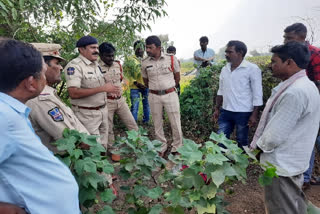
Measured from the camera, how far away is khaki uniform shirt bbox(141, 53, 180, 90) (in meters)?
3.91

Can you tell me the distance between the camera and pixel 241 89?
3252 mm

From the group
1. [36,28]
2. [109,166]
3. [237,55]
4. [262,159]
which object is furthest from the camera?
[36,28]

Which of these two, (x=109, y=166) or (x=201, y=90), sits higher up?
(x=109, y=166)

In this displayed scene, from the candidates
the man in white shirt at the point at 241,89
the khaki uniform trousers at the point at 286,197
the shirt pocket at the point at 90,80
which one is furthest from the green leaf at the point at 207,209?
the shirt pocket at the point at 90,80

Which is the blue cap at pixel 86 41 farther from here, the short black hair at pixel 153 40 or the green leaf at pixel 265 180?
the green leaf at pixel 265 180

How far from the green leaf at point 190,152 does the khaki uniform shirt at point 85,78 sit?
186 cm

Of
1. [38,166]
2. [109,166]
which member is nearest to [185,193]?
[109,166]

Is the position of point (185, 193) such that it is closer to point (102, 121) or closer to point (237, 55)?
point (102, 121)

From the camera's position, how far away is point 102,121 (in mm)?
3234

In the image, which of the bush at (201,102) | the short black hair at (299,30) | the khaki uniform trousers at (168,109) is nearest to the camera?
the short black hair at (299,30)

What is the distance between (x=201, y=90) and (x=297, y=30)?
6.44 ft

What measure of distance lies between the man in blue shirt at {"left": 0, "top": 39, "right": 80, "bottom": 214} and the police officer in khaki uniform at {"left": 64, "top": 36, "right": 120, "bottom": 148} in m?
1.81

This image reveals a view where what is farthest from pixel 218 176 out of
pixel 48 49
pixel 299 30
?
pixel 299 30

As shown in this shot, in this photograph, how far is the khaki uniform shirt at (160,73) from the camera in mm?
3910
